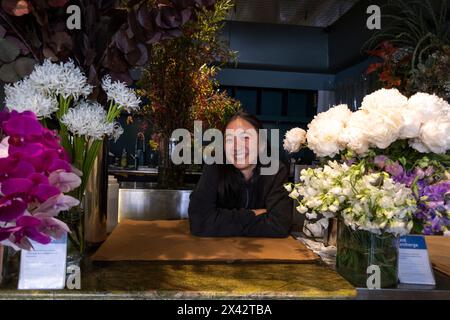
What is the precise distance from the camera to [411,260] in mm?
1022

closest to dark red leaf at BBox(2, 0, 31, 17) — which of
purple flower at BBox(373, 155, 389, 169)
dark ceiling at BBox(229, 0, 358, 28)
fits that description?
purple flower at BBox(373, 155, 389, 169)

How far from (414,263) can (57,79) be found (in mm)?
944

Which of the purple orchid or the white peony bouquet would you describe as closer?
the purple orchid

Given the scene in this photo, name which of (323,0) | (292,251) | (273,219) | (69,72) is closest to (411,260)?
(292,251)

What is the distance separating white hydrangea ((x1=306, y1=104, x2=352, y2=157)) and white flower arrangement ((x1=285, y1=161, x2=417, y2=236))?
0.17ft

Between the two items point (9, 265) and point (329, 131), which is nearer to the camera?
point (9, 265)

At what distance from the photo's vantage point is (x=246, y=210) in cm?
155

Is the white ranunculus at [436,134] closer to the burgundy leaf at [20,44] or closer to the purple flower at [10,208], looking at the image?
the purple flower at [10,208]

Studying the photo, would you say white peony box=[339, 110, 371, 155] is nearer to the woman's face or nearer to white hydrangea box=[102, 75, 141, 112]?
white hydrangea box=[102, 75, 141, 112]

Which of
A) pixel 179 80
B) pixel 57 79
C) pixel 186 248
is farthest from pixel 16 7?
pixel 179 80

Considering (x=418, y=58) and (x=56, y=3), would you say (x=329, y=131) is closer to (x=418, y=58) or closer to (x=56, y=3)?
(x=56, y=3)

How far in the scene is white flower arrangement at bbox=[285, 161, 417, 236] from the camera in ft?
2.94
